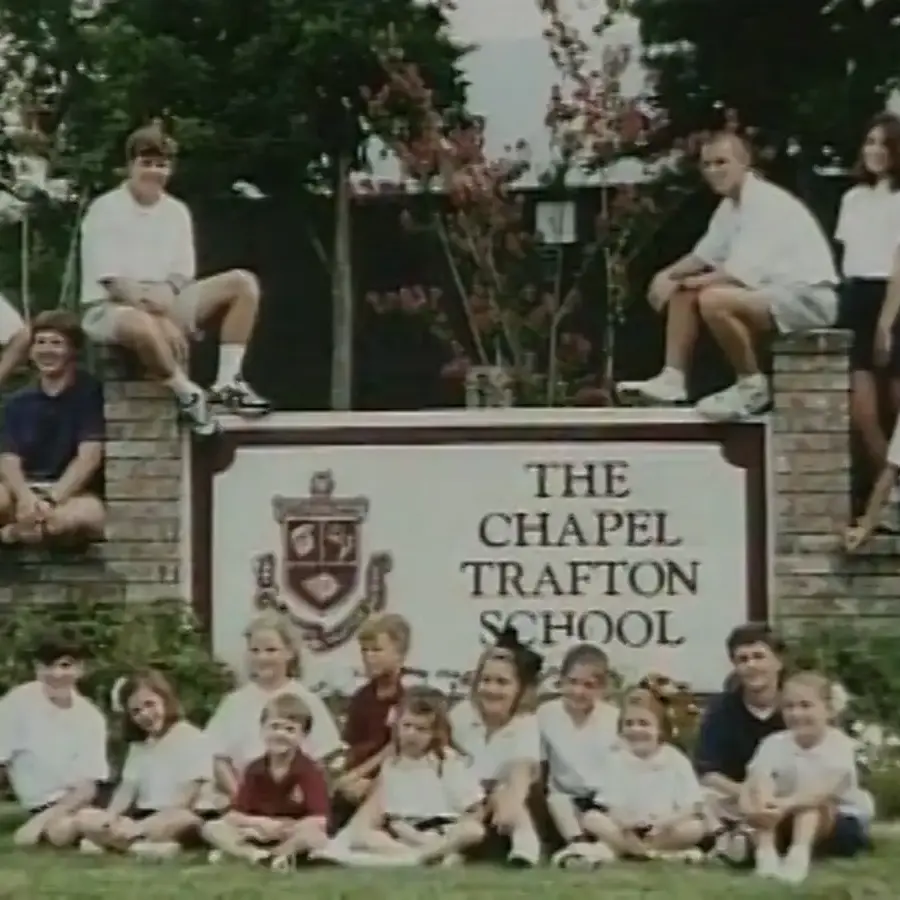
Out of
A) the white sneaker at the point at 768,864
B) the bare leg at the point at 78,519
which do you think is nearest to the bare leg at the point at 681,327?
the bare leg at the point at 78,519

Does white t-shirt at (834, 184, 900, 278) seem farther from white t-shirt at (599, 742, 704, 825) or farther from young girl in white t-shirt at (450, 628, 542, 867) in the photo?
white t-shirt at (599, 742, 704, 825)

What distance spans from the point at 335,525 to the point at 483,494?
65 centimetres

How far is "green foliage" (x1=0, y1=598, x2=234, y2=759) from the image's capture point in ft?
29.9

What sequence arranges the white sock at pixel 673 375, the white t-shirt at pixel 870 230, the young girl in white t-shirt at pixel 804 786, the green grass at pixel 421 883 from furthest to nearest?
1. the white sock at pixel 673 375
2. the white t-shirt at pixel 870 230
3. the young girl in white t-shirt at pixel 804 786
4. the green grass at pixel 421 883

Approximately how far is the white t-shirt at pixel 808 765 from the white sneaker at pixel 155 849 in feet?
6.02

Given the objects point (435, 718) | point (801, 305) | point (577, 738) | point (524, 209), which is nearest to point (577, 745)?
point (577, 738)

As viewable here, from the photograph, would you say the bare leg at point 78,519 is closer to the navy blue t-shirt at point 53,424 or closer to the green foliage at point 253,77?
the navy blue t-shirt at point 53,424

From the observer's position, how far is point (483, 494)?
9.56 meters

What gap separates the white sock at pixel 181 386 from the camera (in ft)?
31.2

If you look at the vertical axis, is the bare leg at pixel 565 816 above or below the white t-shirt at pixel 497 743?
below

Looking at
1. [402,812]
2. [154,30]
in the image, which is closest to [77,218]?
[154,30]

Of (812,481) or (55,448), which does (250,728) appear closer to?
(55,448)

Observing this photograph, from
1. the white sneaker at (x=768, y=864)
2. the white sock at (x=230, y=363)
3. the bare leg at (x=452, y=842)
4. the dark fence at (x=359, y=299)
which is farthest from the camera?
the dark fence at (x=359, y=299)

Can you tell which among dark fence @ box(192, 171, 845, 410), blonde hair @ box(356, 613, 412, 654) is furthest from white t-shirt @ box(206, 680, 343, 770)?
dark fence @ box(192, 171, 845, 410)
